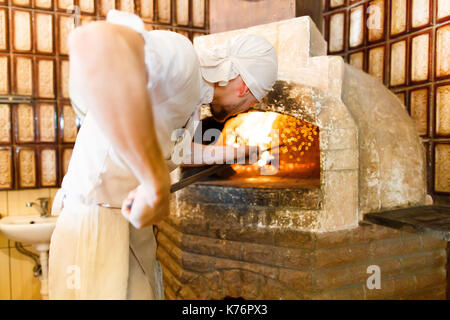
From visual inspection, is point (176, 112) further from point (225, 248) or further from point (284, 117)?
point (284, 117)

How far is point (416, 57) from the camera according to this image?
9.57ft

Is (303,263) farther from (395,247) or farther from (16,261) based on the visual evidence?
(16,261)

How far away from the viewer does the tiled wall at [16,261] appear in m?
3.35

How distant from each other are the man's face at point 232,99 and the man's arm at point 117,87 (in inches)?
22.6

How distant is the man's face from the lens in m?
1.23

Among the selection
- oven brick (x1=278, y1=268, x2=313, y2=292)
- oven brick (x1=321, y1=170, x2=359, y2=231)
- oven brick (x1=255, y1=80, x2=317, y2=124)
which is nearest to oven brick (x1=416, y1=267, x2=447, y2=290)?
oven brick (x1=321, y1=170, x2=359, y2=231)

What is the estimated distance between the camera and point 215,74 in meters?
1.16

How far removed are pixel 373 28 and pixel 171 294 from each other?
130 inches

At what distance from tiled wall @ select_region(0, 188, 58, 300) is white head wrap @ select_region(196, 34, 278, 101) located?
304cm

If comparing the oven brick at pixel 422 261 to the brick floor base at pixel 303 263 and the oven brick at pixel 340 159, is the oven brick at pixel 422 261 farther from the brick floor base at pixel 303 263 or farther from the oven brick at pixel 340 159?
the oven brick at pixel 340 159

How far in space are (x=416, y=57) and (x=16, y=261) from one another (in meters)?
4.61

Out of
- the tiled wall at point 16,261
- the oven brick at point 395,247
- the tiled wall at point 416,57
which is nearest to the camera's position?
the oven brick at point 395,247

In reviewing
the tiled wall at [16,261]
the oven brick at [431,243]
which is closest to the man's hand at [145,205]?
the oven brick at [431,243]
